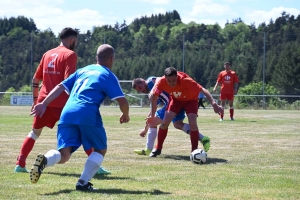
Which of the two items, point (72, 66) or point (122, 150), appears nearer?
point (72, 66)

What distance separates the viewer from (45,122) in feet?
27.4

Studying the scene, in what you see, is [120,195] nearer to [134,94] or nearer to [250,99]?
[250,99]

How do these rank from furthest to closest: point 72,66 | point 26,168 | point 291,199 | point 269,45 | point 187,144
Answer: point 269,45, point 187,144, point 26,168, point 72,66, point 291,199

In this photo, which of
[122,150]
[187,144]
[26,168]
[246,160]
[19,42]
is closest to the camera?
[26,168]

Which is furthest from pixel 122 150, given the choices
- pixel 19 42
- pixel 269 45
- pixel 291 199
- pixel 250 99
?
pixel 19 42

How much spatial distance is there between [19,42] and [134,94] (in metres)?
12.2

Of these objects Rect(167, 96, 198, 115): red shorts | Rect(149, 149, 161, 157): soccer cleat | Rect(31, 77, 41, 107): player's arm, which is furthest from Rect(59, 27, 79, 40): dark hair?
Rect(149, 149, 161, 157): soccer cleat

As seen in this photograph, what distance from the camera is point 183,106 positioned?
421 inches

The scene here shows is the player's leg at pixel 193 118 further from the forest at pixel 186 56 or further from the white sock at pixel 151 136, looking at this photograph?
the forest at pixel 186 56

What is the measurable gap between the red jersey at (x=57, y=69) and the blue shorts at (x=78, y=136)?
1400 mm

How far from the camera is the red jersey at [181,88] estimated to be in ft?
33.4

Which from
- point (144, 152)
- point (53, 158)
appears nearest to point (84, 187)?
point (53, 158)

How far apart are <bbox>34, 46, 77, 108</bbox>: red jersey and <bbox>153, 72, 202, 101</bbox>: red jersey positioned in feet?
7.58

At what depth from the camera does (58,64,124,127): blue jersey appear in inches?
264
